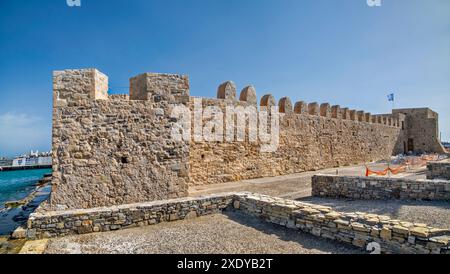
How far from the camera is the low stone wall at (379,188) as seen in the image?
637 cm

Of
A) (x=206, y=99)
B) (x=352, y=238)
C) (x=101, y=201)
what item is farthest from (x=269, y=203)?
(x=206, y=99)

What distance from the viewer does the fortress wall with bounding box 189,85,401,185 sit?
9.66 meters

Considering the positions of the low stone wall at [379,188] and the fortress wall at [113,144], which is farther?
the low stone wall at [379,188]

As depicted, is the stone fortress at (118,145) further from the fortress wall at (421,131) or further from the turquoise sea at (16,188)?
the fortress wall at (421,131)

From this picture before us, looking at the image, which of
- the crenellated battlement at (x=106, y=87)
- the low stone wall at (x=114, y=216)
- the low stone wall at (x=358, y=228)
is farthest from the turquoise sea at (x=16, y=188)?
the low stone wall at (x=358, y=228)

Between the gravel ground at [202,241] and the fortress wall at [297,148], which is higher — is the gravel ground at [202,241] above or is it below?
below

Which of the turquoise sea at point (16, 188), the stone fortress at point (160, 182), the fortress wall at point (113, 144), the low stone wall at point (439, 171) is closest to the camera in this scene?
the stone fortress at point (160, 182)

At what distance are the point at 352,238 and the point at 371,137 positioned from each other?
18.1m

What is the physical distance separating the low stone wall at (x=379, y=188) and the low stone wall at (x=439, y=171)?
11.0 ft

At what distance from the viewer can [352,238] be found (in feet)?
12.0

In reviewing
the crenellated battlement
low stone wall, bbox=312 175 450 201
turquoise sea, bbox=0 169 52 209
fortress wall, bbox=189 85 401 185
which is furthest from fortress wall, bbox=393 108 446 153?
turquoise sea, bbox=0 169 52 209

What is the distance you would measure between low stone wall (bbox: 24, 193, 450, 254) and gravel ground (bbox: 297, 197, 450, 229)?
1.72m

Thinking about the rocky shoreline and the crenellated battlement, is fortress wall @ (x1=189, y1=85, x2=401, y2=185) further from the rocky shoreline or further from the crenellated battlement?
the rocky shoreline

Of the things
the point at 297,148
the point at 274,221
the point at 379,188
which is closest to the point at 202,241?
the point at 274,221
